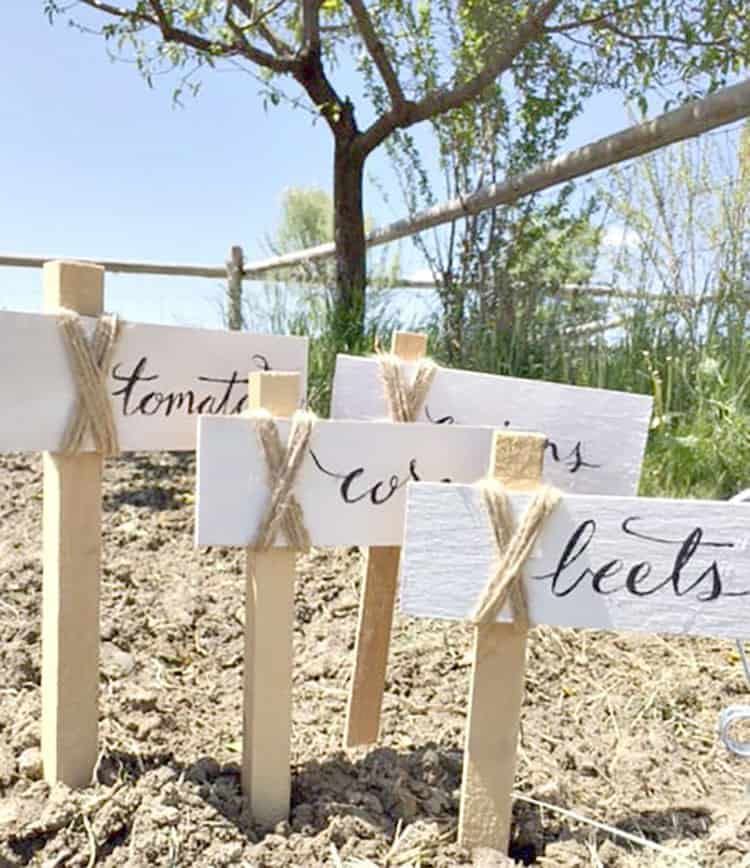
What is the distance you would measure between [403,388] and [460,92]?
2.37 metres

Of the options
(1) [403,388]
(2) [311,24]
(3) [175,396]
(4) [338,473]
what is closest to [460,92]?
(2) [311,24]

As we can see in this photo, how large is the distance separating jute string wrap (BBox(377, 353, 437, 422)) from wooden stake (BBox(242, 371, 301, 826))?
0.79 ft

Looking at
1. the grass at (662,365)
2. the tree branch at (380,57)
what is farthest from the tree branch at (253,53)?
the grass at (662,365)

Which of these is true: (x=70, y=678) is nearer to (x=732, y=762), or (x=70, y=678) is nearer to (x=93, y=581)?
(x=93, y=581)

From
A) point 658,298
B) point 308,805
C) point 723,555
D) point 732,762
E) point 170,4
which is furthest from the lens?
point 170,4

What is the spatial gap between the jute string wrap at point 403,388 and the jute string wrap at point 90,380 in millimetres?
398

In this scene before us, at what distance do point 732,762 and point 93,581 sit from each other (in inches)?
41.2

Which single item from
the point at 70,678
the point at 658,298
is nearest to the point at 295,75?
the point at 658,298

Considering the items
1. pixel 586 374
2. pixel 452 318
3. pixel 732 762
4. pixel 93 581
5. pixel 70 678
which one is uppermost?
pixel 452 318

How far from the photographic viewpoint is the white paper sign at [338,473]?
2.88ft

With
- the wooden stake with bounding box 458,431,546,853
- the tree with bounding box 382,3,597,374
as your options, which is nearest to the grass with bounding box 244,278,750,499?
the tree with bounding box 382,3,597,374

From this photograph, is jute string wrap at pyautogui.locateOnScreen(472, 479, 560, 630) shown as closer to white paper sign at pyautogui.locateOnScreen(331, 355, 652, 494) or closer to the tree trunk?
white paper sign at pyautogui.locateOnScreen(331, 355, 652, 494)

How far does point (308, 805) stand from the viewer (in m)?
0.97

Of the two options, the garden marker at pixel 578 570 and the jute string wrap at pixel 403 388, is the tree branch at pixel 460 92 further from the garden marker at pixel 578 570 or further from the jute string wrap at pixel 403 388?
the garden marker at pixel 578 570
